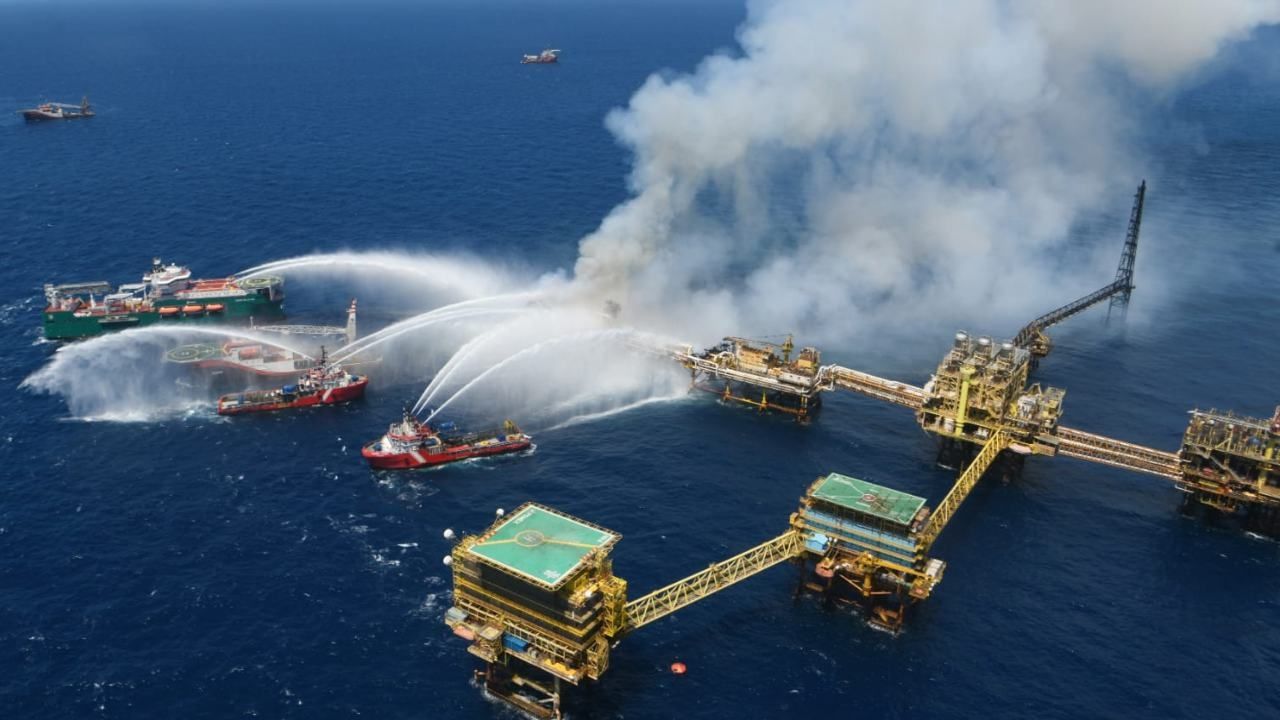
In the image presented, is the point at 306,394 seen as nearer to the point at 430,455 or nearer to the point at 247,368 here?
the point at 247,368

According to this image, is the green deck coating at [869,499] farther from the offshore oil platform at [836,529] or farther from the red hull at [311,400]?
the red hull at [311,400]

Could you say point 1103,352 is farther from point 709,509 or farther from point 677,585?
point 677,585

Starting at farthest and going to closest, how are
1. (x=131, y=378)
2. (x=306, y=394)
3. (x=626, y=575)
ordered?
(x=131, y=378) < (x=306, y=394) < (x=626, y=575)

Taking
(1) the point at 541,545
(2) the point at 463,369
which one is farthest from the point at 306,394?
(1) the point at 541,545

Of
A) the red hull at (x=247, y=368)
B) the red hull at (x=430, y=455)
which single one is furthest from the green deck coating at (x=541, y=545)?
the red hull at (x=247, y=368)

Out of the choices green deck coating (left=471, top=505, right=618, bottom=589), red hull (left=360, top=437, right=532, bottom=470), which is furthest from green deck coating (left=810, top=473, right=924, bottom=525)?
red hull (left=360, top=437, right=532, bottom=470)

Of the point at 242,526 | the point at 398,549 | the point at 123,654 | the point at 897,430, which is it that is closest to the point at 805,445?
the point at 897,430

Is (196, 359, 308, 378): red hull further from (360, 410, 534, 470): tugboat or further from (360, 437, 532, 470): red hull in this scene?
(360, 437, 532, 470): red hull
